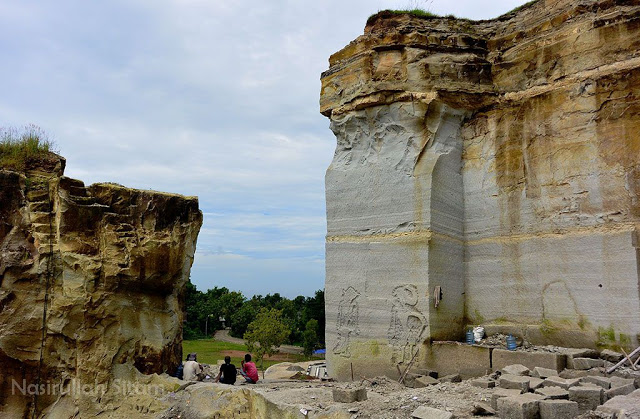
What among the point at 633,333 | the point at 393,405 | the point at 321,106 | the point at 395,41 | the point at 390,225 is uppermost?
the point at 395,41

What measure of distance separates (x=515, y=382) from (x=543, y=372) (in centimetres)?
82

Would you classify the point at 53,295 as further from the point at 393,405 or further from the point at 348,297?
the point at 393,405

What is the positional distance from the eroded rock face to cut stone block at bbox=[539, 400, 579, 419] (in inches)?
112

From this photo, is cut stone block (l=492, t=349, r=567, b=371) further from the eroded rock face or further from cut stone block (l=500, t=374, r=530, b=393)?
cut stone block (l=500, t=374, r=530, b=393)

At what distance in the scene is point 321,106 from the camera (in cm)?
1245

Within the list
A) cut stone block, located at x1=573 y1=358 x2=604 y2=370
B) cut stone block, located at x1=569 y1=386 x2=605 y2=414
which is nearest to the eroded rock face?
cut stone block, located at x1=573 y1=358 x2=604 y2=370

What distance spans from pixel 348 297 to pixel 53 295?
19.5 ft

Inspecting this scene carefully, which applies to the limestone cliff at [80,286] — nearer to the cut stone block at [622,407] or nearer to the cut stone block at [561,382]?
the cut stone block at [561,382]

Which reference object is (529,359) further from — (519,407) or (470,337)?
(519,407)

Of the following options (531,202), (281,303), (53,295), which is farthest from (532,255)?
(281,303)

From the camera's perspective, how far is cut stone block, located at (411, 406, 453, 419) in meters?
6.25

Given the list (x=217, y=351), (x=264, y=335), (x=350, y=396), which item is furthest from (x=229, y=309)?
(x=350, y=396)

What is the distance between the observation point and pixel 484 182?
10.4 meters

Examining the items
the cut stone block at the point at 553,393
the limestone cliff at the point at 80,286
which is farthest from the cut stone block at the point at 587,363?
the limestone cliff at the point at 80,286
